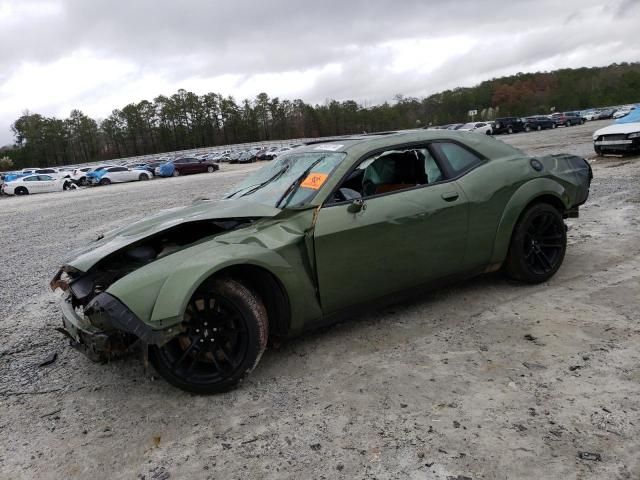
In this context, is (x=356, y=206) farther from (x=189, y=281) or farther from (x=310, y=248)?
(x=189, y=281)

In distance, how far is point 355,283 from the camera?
11.3 ft

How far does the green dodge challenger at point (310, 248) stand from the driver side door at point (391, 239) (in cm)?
1

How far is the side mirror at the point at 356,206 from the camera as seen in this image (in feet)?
11.2

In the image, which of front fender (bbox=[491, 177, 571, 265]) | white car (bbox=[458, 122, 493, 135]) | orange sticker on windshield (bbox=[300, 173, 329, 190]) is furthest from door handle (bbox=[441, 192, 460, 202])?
white car (bbox=[458, 122, 493, 135])

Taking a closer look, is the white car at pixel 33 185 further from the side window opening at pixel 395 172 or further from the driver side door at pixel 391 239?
the driver side door at pixel 391 239

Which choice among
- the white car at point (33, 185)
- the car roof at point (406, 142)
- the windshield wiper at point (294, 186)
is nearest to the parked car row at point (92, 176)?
the white car at point (33, 185)

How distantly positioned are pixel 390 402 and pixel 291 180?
1887mm

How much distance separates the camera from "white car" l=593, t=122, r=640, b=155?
1259 centimetres

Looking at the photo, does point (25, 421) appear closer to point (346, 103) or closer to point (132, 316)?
point (132, 316)

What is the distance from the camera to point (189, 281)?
2809mm

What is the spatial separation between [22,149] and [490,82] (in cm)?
11656

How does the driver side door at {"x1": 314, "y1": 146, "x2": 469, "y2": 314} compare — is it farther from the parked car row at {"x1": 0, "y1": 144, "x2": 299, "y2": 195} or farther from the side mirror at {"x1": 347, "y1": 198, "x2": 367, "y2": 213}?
the parked car row at {"x1": 0, "y1": 144, "x2": 299, "y2": 195}

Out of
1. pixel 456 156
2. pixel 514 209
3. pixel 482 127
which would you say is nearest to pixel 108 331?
pixel 456 156

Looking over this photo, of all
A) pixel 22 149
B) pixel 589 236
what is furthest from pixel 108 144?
pixel 589 236
